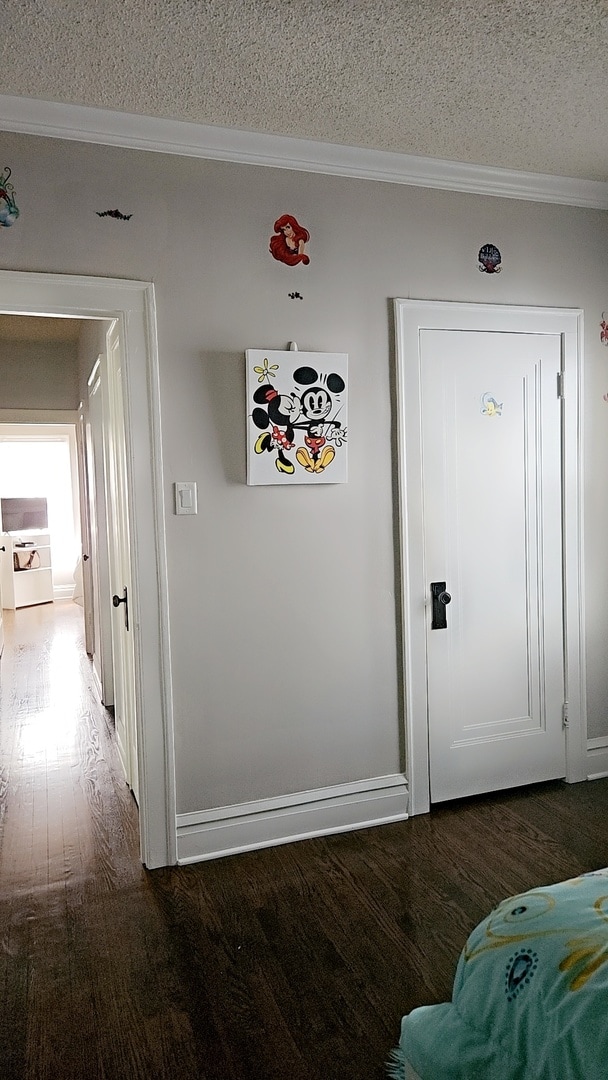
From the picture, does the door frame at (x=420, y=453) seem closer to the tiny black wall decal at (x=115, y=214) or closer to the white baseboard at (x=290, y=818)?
the white baseboard at (x=290, y=818)

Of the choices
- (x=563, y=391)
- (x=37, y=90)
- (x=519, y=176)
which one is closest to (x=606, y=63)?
(x=519, y=176)

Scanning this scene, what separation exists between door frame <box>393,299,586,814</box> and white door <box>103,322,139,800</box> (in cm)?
113

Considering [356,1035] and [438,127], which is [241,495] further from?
[356,1035]

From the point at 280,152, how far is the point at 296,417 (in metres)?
0.98

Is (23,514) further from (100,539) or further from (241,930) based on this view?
(241,930)

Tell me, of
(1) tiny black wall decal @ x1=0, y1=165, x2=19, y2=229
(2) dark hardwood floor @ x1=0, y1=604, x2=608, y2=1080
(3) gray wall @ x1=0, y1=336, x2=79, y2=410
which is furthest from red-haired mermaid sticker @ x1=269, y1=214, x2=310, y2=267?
(3) gray wall @ x1=0, y1=336, x2=79, y2=410

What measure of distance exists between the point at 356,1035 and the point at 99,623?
12.0ft

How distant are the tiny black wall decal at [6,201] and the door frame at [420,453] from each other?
4.76ft

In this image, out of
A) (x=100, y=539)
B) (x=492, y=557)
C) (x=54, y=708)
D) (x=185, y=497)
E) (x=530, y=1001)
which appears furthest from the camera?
(x=100, y=539)

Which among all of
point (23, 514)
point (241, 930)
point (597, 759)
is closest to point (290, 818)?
point (241, 930)

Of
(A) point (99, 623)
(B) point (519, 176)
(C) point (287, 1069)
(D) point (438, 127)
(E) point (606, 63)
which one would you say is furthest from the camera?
(A) point (99, 623)

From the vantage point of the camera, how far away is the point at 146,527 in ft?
9.27

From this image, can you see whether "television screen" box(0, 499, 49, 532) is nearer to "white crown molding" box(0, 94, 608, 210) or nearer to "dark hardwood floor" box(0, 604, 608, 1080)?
"dark hardwood floor" box(0, 604, 608, 1080)

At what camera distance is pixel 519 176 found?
3.27 metres
